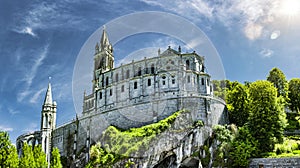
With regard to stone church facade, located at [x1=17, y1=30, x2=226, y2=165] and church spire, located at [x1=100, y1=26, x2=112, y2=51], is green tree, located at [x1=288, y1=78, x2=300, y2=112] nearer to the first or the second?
stone church facade, located at [x1=17, y1=30, x2=226, y2=165]

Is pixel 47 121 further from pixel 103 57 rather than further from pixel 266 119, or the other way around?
pixel 266 119

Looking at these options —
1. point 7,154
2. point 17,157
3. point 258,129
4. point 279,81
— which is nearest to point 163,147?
point 258,129

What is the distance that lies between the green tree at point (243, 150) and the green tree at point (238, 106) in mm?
7898

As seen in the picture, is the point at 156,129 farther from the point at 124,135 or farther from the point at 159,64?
the point at 159,64

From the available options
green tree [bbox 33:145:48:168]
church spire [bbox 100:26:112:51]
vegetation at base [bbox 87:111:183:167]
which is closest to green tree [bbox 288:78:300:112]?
vegetation at base [bbox 87:111:183:167]

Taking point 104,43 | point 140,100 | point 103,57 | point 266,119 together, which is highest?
point 104,43

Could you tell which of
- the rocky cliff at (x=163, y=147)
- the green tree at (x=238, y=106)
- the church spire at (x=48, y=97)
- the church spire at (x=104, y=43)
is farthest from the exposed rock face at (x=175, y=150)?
the church spire at (x=104, y=43)

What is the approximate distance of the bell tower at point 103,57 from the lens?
236 ft

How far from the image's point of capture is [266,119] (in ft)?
151

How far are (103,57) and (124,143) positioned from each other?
32555mm

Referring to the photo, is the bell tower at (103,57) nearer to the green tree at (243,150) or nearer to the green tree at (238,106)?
the green tree at (238,106)

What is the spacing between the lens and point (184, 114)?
48.2 metres

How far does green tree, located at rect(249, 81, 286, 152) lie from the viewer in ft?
146

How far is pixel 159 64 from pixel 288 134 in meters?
23.5
